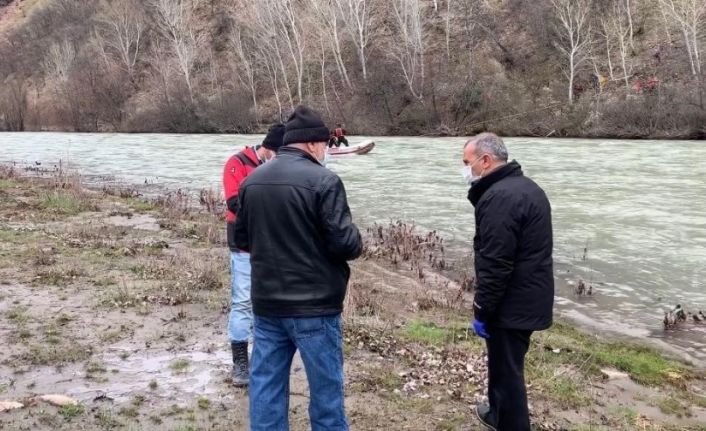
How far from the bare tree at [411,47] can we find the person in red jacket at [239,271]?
4225cm

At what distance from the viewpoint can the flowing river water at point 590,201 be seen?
871 centimetres

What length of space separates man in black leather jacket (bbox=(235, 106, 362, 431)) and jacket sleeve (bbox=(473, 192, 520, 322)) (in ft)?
2.74

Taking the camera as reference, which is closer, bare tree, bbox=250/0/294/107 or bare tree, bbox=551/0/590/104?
bare tree, bbox=551/0/590/104

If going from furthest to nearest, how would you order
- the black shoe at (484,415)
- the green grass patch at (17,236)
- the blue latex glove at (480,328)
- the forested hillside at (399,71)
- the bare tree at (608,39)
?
1. the bare tree at (608,39)
2. the forested hillside at (399,71)
3. the green grass patch at (17,236)
4. the black shoe at (484,415)
5. the blue latex glove at (480,328)

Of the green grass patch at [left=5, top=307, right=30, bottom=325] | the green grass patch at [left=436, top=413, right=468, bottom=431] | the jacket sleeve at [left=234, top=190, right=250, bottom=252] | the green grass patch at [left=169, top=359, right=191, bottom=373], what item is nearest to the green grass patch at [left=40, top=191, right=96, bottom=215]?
the green grass patch at [left=5, top=307, right=30, bottom=325]

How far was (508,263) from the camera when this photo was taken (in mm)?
3820

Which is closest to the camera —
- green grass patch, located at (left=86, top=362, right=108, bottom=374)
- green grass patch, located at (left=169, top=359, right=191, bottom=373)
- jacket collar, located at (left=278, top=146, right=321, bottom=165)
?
jacket collar, located at (left=278, top=146, right=321, bottom=165)

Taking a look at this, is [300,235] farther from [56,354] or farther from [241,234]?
[56,354]

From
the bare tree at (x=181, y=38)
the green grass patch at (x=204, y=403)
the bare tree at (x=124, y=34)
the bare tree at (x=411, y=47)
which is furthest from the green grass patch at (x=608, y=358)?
the bare tree at (x=124, y=34)

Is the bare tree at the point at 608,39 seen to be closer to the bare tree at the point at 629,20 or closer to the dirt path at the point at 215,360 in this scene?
the bare tree at the point at 629,20

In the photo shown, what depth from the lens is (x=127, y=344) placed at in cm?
611

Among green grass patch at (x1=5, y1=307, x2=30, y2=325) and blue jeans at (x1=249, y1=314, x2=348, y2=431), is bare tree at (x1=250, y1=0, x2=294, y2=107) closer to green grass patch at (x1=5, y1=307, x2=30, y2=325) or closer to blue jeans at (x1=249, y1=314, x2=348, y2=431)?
green grass patch at (x1=5, y1=307, x2=30, y2=325)

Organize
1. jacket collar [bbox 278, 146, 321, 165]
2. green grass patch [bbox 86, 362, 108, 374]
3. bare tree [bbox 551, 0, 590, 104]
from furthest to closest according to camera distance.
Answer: bare tree [bbox 551, 0, 590, 104] < green grass patch [bbox 86, 362, 108, 374] < jacket collar [bbox 278, 146, 321, 165]

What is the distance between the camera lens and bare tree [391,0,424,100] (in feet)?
152
